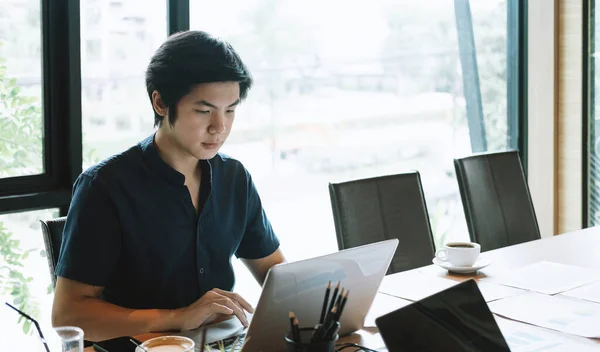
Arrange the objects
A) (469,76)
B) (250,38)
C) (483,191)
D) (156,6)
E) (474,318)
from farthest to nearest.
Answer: (469,76) < (250,38) < (156,6) < (483,191) < (474,318)

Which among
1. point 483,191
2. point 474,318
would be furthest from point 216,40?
point 483,191

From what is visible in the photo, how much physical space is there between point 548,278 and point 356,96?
6.47ft

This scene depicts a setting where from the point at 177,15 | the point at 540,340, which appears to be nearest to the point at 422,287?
the point at 540,340

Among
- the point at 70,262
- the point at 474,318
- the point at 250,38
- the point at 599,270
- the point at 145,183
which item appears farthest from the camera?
the point at 250,38

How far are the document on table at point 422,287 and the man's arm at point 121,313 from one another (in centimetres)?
48

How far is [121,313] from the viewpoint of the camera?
1.87 metres

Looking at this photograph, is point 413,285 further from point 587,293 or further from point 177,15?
point 177,15

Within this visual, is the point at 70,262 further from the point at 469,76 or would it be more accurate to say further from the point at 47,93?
the point at 469,76

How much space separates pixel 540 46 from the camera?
4.66m

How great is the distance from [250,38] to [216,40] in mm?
1692

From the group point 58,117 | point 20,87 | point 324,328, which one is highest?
point 20,87

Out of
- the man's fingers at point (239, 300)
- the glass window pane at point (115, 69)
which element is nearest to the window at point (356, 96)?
the glass window pane at point (115, 69)

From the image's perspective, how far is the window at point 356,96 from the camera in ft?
12.3

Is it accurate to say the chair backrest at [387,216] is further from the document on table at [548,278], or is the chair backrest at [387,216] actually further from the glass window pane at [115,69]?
the glass window pane at [115,69]
